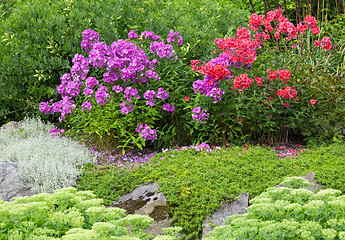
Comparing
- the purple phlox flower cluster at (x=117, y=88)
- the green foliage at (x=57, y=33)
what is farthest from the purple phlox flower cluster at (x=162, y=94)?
the green foliage at (x=57, y=33)

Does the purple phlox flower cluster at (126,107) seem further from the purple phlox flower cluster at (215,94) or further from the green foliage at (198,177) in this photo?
the purple phlox flower cluster at (215,94)

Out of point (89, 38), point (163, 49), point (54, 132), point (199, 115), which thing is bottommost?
point (54, 132)

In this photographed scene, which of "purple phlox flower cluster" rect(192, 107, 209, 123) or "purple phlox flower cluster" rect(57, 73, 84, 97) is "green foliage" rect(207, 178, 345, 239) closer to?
"purple phlox flower cluster" rect(192, 107, 209, 123)

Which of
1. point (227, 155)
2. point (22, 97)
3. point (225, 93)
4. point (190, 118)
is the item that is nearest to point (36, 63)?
point (22, 97)

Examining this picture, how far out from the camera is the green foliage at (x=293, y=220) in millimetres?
2096

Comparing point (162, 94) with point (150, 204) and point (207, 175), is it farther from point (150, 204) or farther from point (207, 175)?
point (150, 204)

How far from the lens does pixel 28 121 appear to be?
21.5 ft

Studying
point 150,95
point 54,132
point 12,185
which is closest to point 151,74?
point 150,95

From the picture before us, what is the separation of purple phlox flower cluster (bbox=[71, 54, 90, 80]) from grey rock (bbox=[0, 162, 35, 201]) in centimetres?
160

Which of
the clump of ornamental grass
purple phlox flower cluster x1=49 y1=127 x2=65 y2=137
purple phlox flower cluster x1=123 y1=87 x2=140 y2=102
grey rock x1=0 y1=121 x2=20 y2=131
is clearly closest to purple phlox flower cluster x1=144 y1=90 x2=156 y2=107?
purple phlox flower cluster x1=123 y1=87 x2=140 y2=102

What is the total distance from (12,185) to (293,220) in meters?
3.36

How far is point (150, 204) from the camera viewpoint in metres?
3.75

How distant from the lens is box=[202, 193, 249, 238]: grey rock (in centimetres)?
335

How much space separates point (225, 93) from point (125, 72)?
1.44m
